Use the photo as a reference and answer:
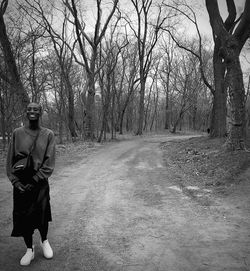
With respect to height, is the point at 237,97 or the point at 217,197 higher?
the point at 237,97

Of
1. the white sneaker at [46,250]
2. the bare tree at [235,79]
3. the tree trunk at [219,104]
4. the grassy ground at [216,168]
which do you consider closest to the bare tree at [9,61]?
the grassy ground at [216,168]

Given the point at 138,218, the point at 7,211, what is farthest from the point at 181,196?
the point at 7,211

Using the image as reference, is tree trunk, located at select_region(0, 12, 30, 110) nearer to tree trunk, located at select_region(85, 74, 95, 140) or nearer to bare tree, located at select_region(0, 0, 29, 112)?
bare tree, located at select_region(0, 0, 29, 112)

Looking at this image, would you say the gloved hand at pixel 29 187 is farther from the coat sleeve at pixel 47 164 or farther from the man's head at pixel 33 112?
the man's head at pixel 33 112

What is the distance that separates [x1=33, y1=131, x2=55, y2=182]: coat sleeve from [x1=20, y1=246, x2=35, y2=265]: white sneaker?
3.17 ft

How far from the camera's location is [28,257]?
3.44 meters

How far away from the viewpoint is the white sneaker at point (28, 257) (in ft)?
11.1

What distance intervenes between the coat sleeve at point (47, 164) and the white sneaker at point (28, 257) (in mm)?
966

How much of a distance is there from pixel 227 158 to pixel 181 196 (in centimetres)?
330

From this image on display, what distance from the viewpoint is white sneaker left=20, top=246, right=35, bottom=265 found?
3385 millimetres

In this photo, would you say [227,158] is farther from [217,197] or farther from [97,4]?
[97,4]

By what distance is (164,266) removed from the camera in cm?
340

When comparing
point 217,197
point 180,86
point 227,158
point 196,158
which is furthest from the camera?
point 180,86

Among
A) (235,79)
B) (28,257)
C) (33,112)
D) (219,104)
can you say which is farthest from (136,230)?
(219,104)
